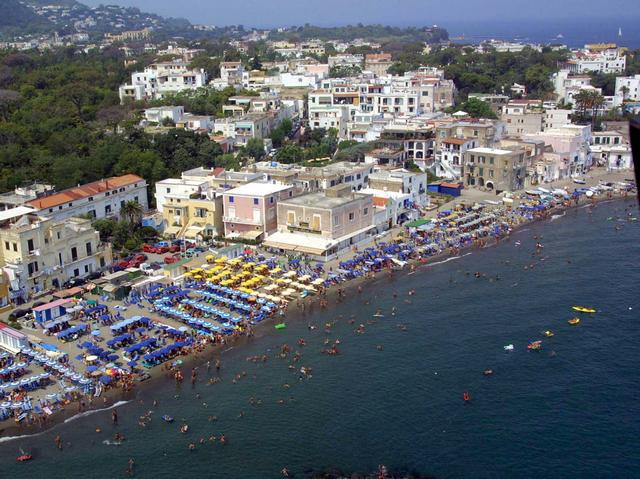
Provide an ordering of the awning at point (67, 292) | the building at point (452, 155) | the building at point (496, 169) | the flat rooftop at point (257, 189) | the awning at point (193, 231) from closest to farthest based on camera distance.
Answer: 1. the awning at point (67, 292)
2. the flat rooftop at point (257, 189)
3. the awning at point (193, 231)
4. the building at point (496, 169)
5. the building at point (452, 155)

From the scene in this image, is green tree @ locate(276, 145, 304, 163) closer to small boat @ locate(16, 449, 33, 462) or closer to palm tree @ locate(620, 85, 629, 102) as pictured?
small boat @ locate(16, 449, 33, 462)

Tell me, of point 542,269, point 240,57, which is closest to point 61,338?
point 542,269

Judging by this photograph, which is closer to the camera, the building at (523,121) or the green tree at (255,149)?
the green tree at (255,149)

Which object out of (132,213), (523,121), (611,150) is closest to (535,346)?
(132,213)

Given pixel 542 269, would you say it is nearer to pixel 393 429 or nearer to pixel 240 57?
pixel 393 429

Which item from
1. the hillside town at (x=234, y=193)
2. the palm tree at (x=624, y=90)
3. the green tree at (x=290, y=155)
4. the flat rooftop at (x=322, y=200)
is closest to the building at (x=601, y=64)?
the hillside town at (x=234, y=193)

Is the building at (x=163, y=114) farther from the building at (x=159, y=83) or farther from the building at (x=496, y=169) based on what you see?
the building at (x=496, y=169)

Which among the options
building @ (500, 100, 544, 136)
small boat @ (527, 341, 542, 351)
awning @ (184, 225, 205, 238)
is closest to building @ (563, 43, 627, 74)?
building @ (500, 100, 544, 136)
